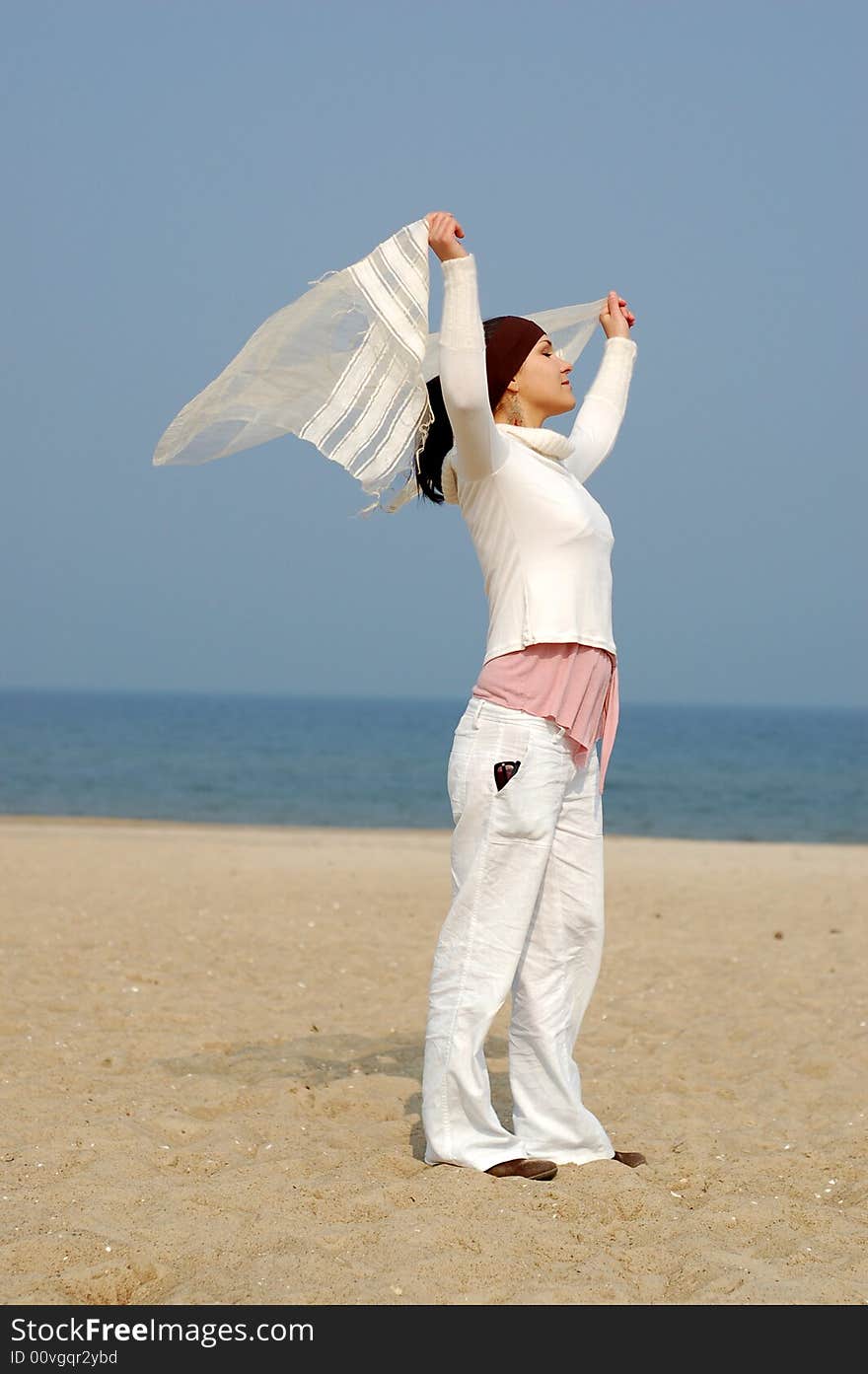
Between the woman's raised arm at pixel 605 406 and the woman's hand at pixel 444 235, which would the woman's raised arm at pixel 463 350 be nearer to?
the woman's hand at pixel 444 235

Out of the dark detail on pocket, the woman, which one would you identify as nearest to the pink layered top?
the woman

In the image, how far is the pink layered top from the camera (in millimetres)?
3695

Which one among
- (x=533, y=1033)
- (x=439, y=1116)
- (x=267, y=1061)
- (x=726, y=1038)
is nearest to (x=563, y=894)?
(x=533, y=1033)

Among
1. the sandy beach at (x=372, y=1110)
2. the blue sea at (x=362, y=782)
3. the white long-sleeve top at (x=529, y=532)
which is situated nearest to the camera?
the sandy beach at (x=372, y=1110)

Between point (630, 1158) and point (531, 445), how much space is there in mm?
2139

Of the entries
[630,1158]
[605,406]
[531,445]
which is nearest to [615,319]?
[605,406]

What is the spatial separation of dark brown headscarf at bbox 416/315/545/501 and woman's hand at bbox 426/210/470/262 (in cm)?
31

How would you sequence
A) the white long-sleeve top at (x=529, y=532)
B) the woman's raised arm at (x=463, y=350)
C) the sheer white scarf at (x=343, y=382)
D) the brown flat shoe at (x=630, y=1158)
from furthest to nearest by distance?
the brown flat shoe at (x=630, y=1158) → the sheer white scarf at (x=343, y=382) → the white long-sleeve top at (x=529, y=532) → the woman's raised arm at (x=463, y=350)

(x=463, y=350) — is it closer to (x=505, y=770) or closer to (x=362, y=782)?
(x=505, y=770)

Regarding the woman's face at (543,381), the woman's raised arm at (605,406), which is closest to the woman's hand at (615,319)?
the woman's raised arm at (605,406)

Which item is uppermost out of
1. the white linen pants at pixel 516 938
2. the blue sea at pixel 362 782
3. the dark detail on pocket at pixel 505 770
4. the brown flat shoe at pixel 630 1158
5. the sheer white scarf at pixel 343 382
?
the sheer white scarf at pixel 343 382

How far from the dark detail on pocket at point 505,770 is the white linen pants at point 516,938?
1 cm

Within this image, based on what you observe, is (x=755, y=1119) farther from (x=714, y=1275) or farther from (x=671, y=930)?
(x=671, y=930)

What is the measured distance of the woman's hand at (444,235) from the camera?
3504 mm
